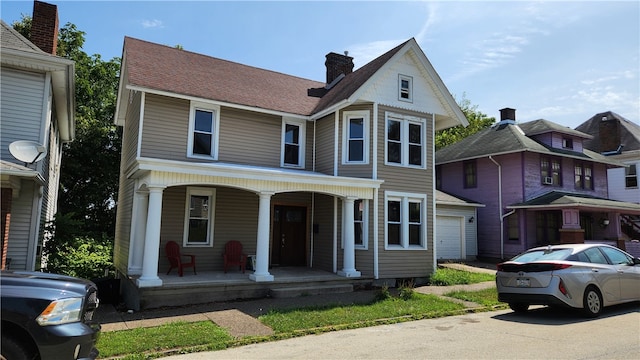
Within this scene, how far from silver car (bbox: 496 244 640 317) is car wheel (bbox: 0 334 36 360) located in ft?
27.9

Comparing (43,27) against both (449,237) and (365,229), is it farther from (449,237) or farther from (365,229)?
(449,237)

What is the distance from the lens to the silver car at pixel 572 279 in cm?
853

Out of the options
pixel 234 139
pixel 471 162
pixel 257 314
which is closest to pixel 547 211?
pixel 471 162

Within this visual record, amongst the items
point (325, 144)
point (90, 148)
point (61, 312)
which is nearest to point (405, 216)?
point (325, 144)

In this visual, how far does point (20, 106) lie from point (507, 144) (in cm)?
2043

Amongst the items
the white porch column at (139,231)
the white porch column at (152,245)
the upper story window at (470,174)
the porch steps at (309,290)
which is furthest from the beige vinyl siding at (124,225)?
the upper story window at (470,174)

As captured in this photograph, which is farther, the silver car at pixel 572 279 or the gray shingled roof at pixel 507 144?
the gray shingled roof at pixel 507 144

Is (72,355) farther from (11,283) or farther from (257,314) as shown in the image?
(257,314)

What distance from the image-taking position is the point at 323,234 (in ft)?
47.9

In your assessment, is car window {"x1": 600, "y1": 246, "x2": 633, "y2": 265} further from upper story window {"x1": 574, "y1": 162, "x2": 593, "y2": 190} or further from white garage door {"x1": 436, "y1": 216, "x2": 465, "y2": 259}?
upper story window {"x1": 574, "y1": 162, "x2": 593, "y2": 190}

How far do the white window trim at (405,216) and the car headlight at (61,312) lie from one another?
34.4 feet

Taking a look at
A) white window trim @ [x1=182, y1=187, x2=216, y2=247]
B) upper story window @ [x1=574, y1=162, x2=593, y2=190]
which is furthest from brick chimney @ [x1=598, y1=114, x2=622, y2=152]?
white window trim @ [x1=182, y1=187, x2=216, y2=247]

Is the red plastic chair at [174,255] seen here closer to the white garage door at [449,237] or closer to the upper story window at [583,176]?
the white garage door at [449,237]

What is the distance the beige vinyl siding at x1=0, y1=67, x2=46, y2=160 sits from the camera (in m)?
10.4
